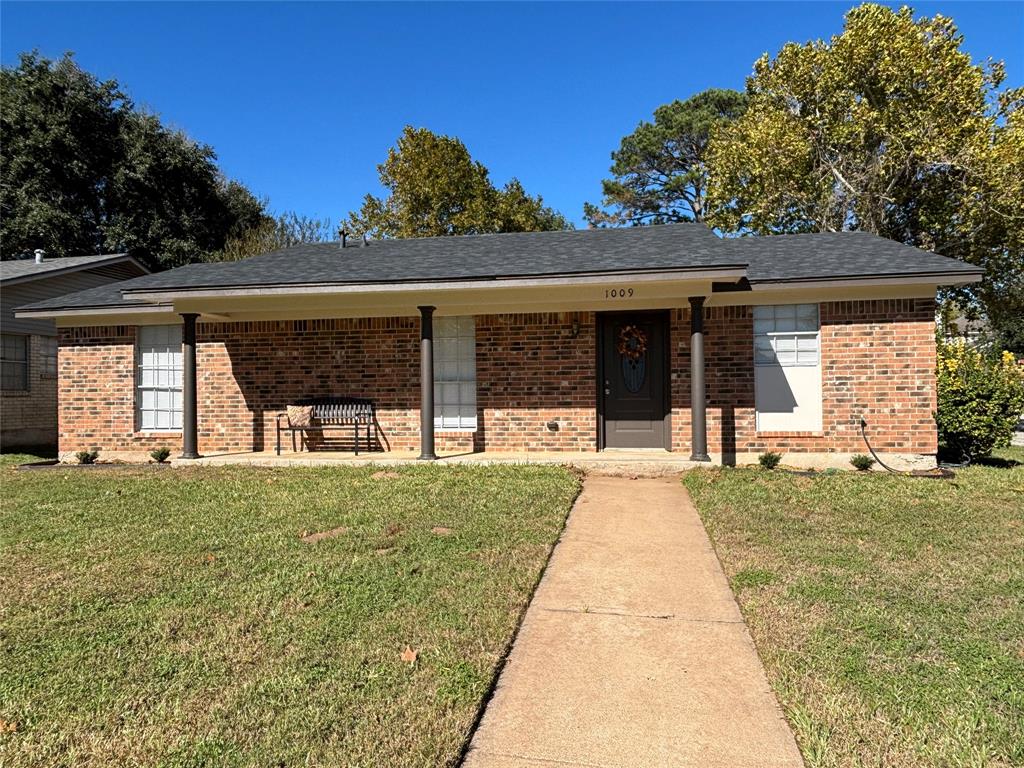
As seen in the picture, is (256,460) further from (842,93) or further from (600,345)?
(842,93)

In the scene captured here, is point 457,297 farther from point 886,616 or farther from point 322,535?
point 886,616

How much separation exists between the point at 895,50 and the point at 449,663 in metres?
19.3

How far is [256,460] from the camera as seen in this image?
994 cm

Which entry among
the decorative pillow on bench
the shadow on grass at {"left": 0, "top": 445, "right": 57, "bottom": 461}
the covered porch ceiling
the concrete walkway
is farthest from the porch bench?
the shadow on grass at {"left": 0, "top": 445, "right": 57, "bottom": 461}

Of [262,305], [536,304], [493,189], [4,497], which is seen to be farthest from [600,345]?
[493,189]

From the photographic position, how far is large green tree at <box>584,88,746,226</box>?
28656 millimetres

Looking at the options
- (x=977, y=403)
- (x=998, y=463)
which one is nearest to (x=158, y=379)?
(x=977, y=403)

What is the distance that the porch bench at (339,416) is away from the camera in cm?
1053

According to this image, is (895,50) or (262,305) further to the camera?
(895,50)

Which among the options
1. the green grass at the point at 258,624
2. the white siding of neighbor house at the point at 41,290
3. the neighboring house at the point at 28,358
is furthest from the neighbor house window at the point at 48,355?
the green grass at the point at 258,624

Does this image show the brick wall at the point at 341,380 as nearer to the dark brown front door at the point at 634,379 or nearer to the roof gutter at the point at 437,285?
the dark brown front door at the point at 634,379

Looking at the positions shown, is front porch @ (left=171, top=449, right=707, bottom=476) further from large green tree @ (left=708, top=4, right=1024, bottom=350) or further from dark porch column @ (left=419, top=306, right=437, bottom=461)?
large green tree @ (left=708, top=4, right=1024, bottom=350)

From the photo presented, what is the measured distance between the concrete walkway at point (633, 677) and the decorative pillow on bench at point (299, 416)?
21.3 feet

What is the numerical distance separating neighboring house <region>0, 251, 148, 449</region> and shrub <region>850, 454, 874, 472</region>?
17003 mm
